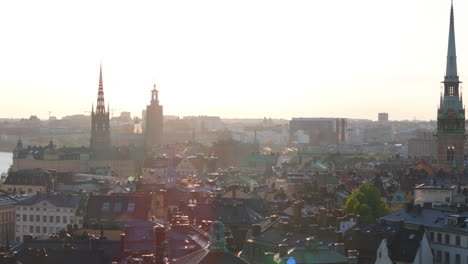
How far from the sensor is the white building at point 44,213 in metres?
69.6

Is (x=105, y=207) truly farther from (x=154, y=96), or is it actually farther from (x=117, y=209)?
(x=154, y=96)

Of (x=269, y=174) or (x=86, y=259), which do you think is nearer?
(x=86, y=259)

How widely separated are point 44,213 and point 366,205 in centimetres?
2235

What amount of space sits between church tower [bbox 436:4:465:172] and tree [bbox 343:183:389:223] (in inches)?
1627

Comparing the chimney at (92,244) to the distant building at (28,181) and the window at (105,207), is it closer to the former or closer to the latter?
the window at (105,207)

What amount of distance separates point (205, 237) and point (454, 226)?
16.3 m

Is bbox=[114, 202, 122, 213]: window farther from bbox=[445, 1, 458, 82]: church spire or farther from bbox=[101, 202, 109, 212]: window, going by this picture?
bbox=[445, 1, 458, 82]: church spire

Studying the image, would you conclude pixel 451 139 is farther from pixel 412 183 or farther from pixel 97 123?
pixel 97 123

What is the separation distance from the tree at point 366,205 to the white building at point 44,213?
1829 centimetres

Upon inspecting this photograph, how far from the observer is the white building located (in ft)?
228

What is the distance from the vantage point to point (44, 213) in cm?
7088

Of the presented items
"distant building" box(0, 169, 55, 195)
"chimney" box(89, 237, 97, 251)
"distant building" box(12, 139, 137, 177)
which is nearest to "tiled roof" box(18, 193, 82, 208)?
"distant building" box(0, 169, 55, 195)

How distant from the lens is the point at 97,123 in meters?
160

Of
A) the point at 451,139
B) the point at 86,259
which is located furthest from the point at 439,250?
the point at 451,139
